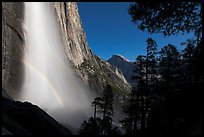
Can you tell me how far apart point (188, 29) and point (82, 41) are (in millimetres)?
174164

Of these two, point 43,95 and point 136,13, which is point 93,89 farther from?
point 136,13

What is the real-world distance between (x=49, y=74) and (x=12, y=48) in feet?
Answer: 106

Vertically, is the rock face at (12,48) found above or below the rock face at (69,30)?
below

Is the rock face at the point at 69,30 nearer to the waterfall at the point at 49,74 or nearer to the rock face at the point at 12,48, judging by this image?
the waterfall at the point at 49,74

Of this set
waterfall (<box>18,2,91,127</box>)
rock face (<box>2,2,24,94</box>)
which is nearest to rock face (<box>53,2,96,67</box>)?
waterfall (<box>18,2,91,127</box>)

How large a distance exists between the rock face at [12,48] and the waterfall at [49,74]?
4320mm

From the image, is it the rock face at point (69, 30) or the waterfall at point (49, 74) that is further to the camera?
the rock face at point (69, 30)

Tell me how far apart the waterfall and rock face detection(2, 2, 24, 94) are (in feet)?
14.2

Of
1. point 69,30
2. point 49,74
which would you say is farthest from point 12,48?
point 69,30

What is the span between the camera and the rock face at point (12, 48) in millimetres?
70938

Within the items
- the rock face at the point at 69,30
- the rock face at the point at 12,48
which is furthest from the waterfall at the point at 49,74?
the rock face at the point at 69,30

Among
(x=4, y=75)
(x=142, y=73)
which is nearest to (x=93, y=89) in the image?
(x=4, y=75)

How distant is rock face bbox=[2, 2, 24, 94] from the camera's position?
70.9m

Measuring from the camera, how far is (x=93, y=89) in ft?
468
